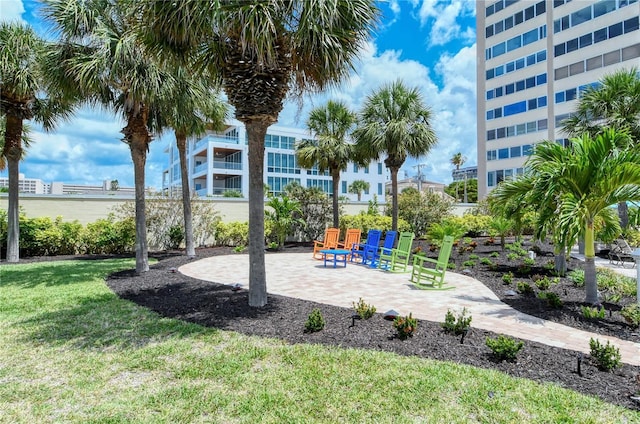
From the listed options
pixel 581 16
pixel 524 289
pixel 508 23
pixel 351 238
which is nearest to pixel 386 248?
pixel 351 238

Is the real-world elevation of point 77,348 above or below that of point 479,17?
below

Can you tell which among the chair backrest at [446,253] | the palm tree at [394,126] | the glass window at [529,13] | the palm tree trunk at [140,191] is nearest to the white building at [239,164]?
the glass window at [529,13]

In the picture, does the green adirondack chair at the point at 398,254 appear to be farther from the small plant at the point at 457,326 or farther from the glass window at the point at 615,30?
the glass window at the point at 615,30

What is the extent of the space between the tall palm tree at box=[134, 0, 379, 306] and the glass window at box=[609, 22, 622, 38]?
1384 inches

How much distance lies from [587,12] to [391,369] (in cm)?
4083

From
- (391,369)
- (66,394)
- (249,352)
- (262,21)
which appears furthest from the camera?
(262,21)

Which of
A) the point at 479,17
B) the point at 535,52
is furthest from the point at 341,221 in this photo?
the point at 479,17

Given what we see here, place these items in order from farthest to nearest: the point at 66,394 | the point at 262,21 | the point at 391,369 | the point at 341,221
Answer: the point at 341,221
the point at 262,21
the point at 391,369
the point at 66,394

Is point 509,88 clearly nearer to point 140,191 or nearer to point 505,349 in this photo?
point 140,191

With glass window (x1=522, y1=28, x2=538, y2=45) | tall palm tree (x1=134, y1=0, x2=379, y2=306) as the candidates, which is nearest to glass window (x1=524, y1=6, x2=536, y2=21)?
glass window (x1=522, y1=28, x2=538, y2=45)

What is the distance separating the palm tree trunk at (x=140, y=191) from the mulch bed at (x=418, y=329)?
1.09m

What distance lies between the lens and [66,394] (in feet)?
11.6

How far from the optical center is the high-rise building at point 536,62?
30.9m

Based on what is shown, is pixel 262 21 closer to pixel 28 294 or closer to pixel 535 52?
pixel 28 294
